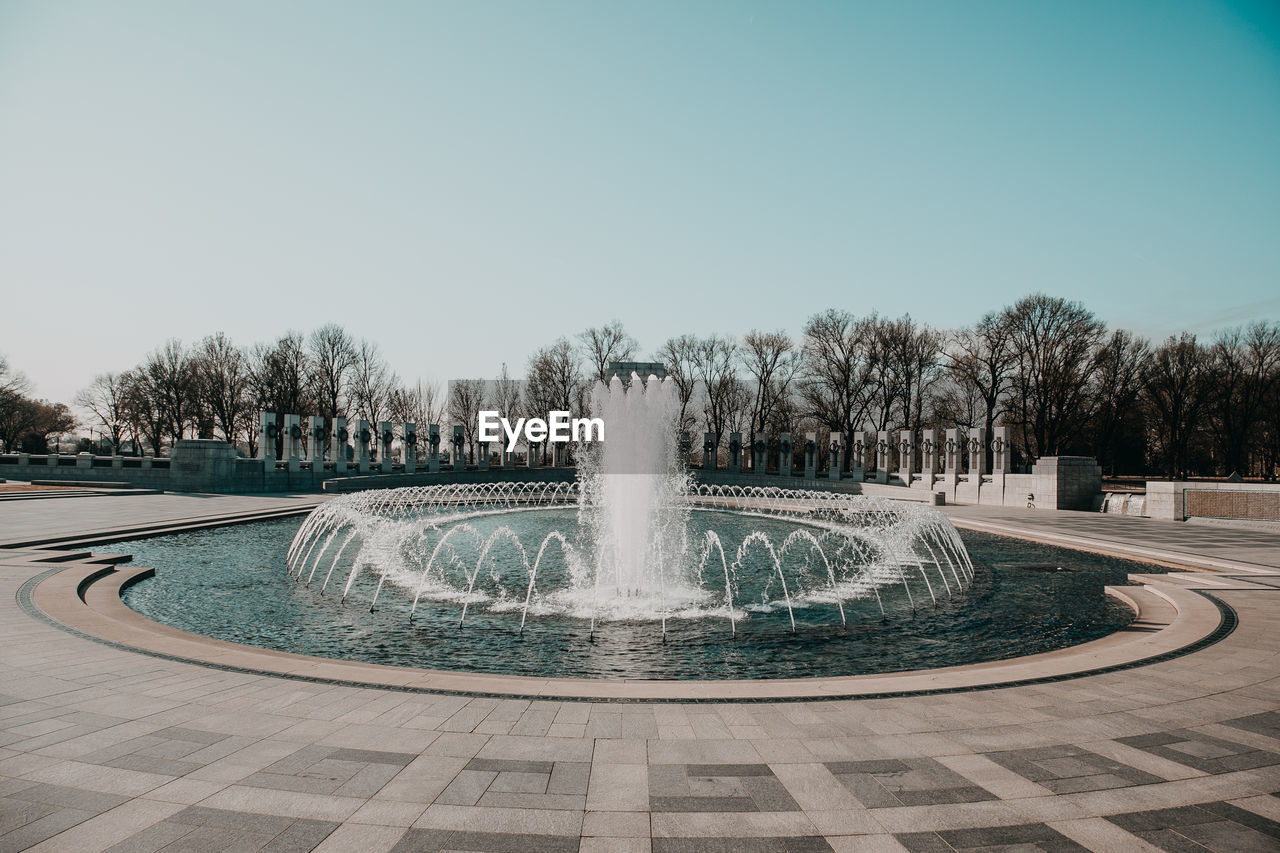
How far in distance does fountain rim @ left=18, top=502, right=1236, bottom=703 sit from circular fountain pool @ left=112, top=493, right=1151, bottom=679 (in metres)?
0.76

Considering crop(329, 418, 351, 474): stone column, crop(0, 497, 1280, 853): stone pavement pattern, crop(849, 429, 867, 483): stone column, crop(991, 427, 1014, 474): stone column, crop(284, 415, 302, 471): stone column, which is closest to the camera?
crop(0, 497, 1280, 853): stone pavement pattern

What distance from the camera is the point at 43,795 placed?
4395 millimetres

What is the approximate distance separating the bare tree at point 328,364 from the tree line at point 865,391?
12 centimetres

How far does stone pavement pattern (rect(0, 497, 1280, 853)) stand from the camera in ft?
13.3

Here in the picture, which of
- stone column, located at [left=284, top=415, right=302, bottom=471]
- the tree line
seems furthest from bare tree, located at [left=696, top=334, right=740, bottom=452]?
stone column, located at [left=284, top=415, right=302, bottom=471]

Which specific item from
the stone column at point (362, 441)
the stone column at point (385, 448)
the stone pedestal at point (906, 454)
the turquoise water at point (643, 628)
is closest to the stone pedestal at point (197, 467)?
the stone column at point (362, 441)

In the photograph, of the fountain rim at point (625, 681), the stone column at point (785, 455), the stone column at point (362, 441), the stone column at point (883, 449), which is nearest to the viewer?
the fountain rim at point (625, 681)

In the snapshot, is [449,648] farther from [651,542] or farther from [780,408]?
[780,408]

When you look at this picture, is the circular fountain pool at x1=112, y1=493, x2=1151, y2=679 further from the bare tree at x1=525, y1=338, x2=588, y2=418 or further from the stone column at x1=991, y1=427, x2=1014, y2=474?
the bare tree at x1=525, y1=338, x2=588, y2=418

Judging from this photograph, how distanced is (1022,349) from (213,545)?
50382 millimetres

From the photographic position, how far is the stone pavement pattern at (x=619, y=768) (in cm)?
407

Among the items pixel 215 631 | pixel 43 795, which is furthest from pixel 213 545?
pixel 43 795

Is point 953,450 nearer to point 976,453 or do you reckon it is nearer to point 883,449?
point 976,453

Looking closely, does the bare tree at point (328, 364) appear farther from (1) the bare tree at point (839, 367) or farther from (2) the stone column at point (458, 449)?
(1) the bare tree at point (839, 367)
